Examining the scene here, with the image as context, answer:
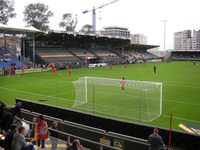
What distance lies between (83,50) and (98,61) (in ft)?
22.5

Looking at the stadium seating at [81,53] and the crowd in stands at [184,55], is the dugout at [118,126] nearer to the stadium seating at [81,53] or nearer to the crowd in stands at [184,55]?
the stadium seating at [81,53]

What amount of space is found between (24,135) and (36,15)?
85267mm

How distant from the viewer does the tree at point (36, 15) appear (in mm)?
89500

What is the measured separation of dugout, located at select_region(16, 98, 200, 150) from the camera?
11143 mm

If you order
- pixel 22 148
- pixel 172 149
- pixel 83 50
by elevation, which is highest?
pixel 83 50

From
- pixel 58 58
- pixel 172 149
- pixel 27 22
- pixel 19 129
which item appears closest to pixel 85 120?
pixel 172 149

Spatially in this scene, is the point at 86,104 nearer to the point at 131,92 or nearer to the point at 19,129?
the point at 131,92

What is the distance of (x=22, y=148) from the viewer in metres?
7.88

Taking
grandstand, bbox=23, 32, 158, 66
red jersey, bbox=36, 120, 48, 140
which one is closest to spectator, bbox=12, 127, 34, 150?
red jersey, bbox=36, 120, 48, 140

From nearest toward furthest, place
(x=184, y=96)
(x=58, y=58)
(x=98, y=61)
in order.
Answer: (x=184, y=96), (x=58, y=58), (x=98, y=61)

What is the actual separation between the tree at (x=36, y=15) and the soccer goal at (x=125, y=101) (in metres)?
67.9

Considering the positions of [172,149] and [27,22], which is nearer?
[172,149]

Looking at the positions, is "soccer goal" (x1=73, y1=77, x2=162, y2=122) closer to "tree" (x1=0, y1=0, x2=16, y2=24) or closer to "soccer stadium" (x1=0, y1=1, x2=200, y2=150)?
"soccer stadium" (x1=0, y1=1, x2=200, y2=150)

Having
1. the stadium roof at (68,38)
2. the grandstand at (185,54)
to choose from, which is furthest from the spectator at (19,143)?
the grandstand at (185,54)
